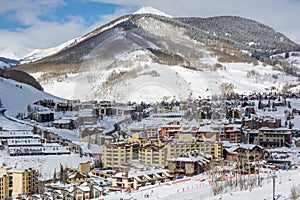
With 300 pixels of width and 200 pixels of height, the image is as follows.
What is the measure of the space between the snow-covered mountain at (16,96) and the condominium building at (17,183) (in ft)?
19.9

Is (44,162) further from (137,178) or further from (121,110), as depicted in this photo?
(121,110)

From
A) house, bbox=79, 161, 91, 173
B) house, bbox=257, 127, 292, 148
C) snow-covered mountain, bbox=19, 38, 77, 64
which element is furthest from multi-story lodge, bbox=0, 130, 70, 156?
snow-covered mountain, bbox=19, 38, 77, 64

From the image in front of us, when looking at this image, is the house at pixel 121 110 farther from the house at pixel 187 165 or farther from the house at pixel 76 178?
the house at pixel 76 178

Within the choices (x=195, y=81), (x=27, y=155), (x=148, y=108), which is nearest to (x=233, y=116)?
(x=195, y=81)

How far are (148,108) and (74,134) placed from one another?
3.42 m

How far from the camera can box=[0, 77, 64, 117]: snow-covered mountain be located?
41.0 feet

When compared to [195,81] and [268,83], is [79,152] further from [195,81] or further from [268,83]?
[268,83]

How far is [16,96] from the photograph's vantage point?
1426 centimetres

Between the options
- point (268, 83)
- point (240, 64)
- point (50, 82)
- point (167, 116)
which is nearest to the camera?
point (167, 116)

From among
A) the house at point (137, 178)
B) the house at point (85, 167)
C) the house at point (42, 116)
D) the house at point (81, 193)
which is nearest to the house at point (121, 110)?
the house at point (42, 116)

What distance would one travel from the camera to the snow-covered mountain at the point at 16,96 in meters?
12.5

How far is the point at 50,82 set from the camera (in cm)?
2259

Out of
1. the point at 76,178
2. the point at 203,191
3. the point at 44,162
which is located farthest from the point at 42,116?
the point at 203,191

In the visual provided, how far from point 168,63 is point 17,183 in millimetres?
10444
